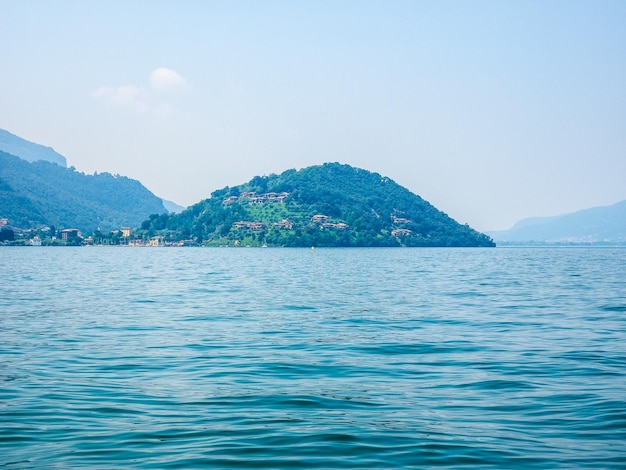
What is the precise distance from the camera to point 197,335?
81.0 ft

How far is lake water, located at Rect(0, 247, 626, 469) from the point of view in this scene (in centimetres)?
1104

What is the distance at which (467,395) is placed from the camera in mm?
14953

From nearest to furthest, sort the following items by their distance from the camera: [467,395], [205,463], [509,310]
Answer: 1. [205,463]
2. [467,395]
3. [509,310]

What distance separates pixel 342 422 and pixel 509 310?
2288cm

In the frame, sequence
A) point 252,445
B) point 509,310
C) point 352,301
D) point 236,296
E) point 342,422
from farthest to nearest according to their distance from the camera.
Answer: point 236,296 < point 352,301 < point 509,310 < point 342,422 < point 252,445

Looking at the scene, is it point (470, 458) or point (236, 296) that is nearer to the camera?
point (470, 458)

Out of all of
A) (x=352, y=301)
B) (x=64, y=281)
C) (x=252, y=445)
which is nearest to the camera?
(x=252, y=445)

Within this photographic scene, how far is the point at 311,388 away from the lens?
1580cm

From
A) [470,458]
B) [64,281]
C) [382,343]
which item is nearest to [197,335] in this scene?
[382,343]

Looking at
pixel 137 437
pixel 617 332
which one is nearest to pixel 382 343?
pixel 617 332

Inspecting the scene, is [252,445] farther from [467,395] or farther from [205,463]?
[467,395]

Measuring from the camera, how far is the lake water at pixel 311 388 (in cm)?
1104

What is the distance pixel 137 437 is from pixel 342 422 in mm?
3637

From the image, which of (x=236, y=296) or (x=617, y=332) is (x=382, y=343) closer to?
(x=617, y=332)
